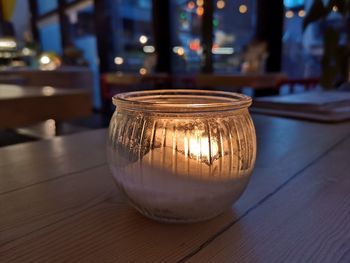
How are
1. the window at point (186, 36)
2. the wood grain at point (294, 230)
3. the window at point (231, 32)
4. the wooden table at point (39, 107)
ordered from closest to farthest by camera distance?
the wood grain at point (294, 230) < the wooden table at point (39, 107) < the window at point (231, 32) < the window at point (186, 36)

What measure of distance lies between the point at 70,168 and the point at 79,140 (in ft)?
0.55

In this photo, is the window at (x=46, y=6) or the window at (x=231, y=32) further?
the window at (x=46, y=6)

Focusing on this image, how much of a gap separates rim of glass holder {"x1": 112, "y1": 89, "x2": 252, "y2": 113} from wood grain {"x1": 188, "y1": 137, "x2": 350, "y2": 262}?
10 cm

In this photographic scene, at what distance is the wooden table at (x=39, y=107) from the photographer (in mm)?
997

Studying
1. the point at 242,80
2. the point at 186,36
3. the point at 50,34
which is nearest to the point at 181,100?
the point at 242,80

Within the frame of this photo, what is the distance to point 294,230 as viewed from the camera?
26 centimetres

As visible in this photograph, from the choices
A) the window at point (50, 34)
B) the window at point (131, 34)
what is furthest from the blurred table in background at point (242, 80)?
the window at point (50, 34)

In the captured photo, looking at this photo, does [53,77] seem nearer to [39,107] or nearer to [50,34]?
[39,107]

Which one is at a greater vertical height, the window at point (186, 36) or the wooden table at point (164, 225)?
the window at point (186, 36)

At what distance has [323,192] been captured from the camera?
34 centimetres

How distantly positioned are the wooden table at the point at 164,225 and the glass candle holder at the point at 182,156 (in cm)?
3

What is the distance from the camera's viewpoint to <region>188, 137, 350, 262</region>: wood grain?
23 cm

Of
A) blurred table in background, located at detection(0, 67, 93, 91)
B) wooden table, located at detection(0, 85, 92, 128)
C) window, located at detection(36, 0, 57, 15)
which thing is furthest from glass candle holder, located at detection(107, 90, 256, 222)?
window, located at detection(36, 0, 57, 15)

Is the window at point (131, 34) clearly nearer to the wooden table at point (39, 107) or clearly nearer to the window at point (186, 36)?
the window at point (186, 36)
